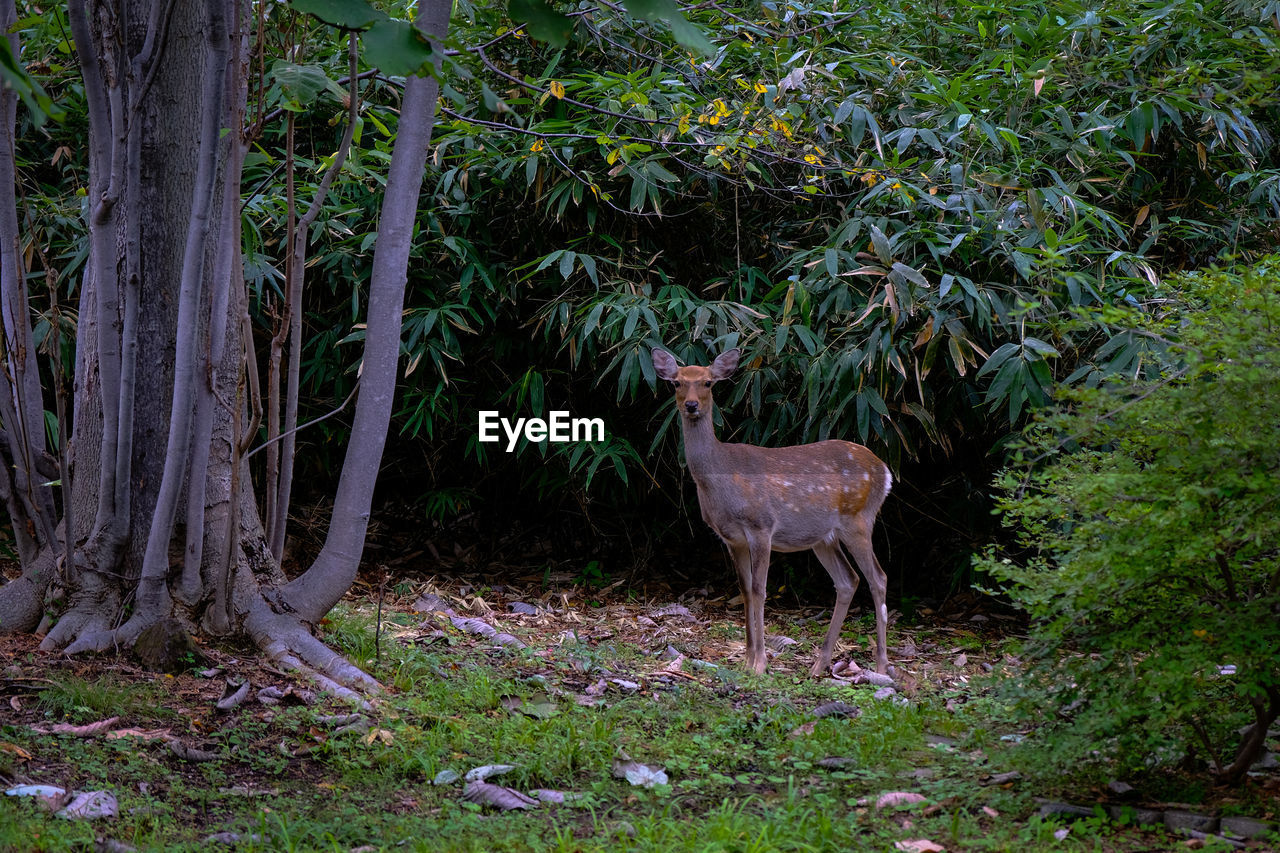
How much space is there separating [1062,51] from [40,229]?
5839mm

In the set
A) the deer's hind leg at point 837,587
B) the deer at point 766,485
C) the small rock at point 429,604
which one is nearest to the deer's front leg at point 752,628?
the deer at point 766,485

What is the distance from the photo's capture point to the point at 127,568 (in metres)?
4.00

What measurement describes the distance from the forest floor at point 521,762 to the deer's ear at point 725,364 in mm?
1516

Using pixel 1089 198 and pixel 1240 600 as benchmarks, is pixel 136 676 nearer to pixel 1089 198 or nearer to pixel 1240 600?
pixel 1240 600

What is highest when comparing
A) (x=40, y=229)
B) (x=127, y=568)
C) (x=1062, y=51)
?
(x=1062, y=51)

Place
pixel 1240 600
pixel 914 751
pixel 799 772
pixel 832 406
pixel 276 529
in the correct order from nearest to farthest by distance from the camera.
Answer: pixel 1240 600 < pixel 799 772 < pixel 914 751 < pixel 276 529 < pixel 832 406

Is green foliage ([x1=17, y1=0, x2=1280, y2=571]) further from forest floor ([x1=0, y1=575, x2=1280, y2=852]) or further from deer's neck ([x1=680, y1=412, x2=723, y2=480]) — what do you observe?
forest floor ([x1=0, y1=575, x2=1280, y2=852])

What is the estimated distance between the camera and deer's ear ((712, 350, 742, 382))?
5551 mm

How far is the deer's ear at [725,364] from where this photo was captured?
555 cm

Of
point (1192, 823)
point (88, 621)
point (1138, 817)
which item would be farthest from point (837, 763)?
point (88, 621)

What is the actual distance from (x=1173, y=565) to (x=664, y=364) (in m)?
3.11

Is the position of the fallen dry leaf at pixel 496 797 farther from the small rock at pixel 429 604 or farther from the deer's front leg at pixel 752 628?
the small rock at pixel 429 604

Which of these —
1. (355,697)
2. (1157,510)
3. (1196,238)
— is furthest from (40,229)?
(1196,238)

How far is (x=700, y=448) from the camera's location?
5.76m
